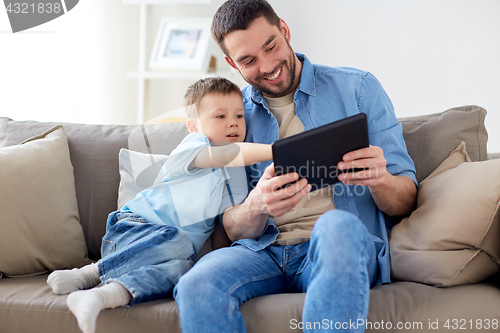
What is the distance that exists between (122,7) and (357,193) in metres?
2.33

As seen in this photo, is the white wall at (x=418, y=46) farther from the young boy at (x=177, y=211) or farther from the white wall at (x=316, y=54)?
the young boy at (x=177, y=211)

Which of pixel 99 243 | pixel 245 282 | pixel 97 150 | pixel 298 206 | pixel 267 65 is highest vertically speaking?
pixel 267 65

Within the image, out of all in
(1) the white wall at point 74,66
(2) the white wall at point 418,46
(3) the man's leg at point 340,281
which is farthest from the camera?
(1) the white wall at point 74,66

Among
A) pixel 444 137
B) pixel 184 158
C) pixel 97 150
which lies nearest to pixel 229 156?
pixel 184 158

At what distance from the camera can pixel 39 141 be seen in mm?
1501

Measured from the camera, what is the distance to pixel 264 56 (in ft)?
4.37

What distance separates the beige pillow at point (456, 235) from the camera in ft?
3.40

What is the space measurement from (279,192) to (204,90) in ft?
1.81

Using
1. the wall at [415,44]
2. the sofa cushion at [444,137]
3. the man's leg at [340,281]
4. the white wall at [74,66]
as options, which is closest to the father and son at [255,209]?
the man's leg at [340,281]

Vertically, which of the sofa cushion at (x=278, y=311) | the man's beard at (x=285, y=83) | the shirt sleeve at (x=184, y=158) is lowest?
the sofa cushion at (x=278, y=311)

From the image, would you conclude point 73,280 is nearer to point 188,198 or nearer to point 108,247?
point 108,247

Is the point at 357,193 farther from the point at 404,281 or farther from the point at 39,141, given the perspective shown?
the point at 39,141

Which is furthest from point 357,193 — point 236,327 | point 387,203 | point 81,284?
point 81,284

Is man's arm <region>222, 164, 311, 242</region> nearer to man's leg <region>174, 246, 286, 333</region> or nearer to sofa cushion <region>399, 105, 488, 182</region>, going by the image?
man's leg <region>174, 246, 286, 333</region>
